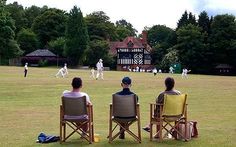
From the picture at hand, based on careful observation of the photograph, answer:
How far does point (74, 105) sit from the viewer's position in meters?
10.6

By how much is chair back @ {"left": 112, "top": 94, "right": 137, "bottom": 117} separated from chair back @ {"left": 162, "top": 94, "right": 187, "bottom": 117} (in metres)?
0.78

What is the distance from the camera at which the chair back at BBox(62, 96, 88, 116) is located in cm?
1055

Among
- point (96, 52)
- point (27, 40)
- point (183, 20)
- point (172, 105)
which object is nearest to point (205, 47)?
point (183, 20)

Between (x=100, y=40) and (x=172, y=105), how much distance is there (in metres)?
113

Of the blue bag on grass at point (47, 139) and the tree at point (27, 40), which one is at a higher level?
the tree at point (27, 40)

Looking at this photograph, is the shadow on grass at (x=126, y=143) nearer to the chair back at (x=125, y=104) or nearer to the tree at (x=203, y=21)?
the chair back at (x=125, y=104)

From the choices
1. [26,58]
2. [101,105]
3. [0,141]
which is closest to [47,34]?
[26,58]

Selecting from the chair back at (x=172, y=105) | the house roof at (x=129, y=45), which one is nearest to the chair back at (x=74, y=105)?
the chair back at (x=172, y=105)

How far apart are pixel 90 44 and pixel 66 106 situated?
105m

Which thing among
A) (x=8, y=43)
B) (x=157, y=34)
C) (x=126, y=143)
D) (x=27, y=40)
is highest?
(x=157, y=34)

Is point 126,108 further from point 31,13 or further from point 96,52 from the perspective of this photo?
point 31,13

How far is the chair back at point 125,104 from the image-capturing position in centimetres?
1061

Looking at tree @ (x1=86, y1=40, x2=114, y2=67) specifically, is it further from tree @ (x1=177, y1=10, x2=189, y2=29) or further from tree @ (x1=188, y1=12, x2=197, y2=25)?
tree @ (x1=188, y1=12, x2=197, y2=25)

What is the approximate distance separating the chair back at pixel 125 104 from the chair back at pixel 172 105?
0.78 meters
